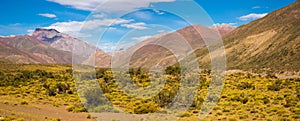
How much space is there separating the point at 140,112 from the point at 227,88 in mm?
23047

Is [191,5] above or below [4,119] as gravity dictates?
above

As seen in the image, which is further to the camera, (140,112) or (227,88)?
(227,88)

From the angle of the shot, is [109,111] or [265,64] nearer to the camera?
[109,111]

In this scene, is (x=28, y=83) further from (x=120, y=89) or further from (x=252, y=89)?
(x=252, y=89)

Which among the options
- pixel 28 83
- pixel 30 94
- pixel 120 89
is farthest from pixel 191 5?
pixel 28 83

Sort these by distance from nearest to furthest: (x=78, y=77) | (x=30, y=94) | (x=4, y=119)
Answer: (x=4, y=119) < (x=30, y=94) < (x=78, y=77)

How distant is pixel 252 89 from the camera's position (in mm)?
46375

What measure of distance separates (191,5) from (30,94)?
32.3 metres


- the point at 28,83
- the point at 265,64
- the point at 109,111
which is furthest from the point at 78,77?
the point at 265,64

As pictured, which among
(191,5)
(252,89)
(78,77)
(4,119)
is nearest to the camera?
(191,5)

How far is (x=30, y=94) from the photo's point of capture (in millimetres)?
43531

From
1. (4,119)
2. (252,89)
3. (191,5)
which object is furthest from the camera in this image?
(252,89)

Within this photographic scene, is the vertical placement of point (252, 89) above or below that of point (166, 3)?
below

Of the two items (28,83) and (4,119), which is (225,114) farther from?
(28,83)
